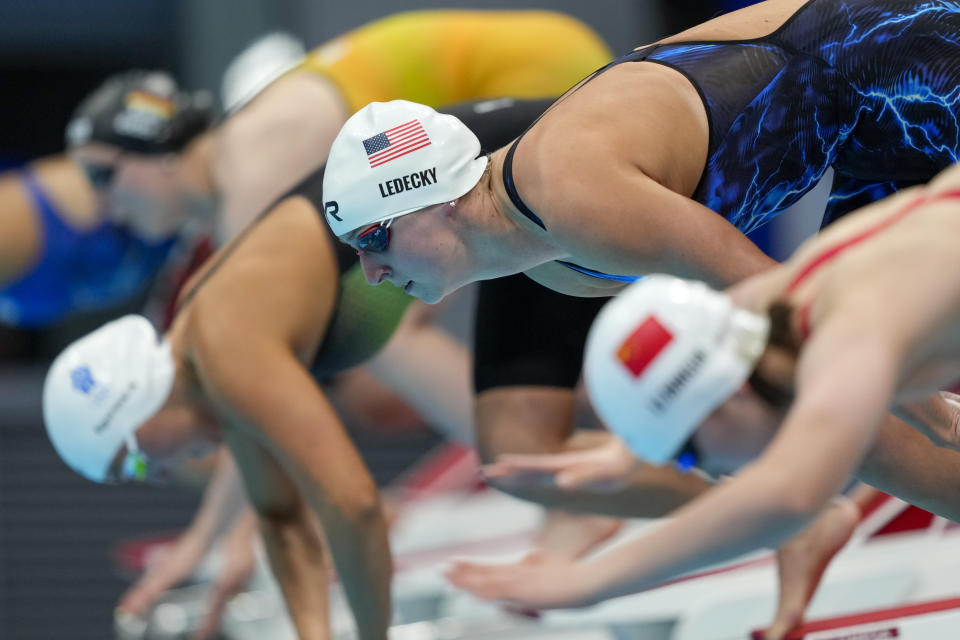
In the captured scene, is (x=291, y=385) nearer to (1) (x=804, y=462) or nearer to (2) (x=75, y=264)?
(1) (x=804, y=462)

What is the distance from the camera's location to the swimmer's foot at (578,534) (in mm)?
4160

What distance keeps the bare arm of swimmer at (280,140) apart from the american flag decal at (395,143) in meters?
1.96

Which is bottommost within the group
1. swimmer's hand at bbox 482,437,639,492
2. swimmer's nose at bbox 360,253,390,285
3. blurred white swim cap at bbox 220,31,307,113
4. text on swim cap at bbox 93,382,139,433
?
blurred white swim cap at bbox 220,31,307,113

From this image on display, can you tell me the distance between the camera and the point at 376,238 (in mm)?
2961

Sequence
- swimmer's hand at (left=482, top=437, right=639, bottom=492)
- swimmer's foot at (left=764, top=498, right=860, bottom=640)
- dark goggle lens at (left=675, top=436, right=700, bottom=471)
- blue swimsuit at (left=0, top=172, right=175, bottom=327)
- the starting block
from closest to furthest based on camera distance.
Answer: dark goggle lens at (left=675, top=436, right=700, bottom=471)
swimmer's hand at (left=482, top=437, right=639, bottom=492)
the starting block
swimmer's foot at (left=764, top=498, right=860, bottom=640)
blue swimsuit at (left=0, top=172, right=175, bottom=327)

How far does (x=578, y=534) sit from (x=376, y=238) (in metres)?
1.58

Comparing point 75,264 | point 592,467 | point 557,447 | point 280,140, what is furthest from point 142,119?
point 592,467

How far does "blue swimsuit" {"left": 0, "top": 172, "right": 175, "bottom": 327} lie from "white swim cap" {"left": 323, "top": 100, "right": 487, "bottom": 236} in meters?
3.45

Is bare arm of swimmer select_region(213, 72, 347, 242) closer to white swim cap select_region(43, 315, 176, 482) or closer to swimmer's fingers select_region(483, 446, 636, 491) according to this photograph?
white swim cap select_region(43, 315, 176, 482)

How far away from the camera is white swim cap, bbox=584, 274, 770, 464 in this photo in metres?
2.00

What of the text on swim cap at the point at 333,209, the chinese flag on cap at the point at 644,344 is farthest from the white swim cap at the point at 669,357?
the text on swim cap at the point at 333,209

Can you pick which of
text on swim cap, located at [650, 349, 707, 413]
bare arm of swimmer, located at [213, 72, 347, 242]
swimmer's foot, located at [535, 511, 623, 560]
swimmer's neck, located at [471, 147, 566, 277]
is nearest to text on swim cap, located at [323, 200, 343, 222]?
swimmer's neck, located at [471, 147, 566, 277]

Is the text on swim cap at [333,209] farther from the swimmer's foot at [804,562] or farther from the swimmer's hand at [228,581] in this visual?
the swimmer's hand at [228,581]

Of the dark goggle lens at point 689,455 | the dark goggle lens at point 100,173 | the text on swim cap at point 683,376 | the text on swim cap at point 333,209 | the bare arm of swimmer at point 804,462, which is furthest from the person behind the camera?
the dark goggle lens at point 100,173
